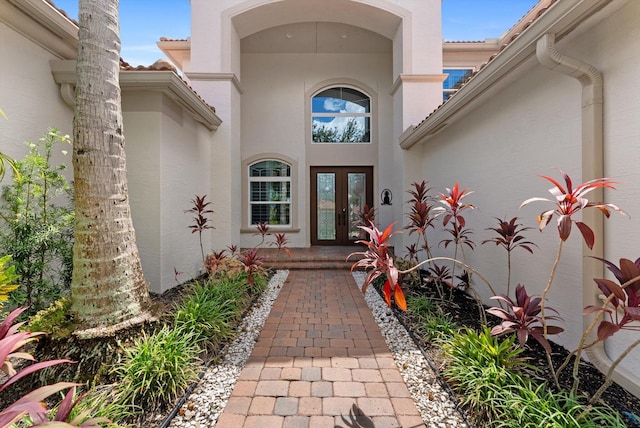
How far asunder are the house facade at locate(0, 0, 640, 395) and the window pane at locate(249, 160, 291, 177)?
0.09 m

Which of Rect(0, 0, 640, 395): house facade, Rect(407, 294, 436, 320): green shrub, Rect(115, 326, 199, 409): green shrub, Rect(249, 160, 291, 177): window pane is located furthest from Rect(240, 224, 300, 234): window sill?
Rect(115, 326, 199, 409): green shrub

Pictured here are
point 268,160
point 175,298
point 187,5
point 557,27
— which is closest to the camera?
point 557,27

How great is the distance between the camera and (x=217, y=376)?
100 inches

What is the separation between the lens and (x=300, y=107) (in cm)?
915

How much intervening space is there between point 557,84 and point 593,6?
0.72 meters

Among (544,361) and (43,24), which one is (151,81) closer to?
(43,24)

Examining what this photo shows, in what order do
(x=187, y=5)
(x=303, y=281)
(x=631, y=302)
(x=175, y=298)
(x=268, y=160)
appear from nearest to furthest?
(x=631, y=302)
(x=175, y=298)
(x=303, y=281)
(x=187, y=5)
(x=268, y=160)

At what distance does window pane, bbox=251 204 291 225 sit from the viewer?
29.9ft

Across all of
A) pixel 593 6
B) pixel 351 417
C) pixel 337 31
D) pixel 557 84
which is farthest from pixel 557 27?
pixel 337 31

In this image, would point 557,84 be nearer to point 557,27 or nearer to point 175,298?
point 557,27

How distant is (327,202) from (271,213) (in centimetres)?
174

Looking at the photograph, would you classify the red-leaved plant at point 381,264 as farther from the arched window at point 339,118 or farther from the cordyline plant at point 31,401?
the arched window at point 339,118

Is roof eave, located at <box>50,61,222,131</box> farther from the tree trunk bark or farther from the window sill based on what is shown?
the window sill

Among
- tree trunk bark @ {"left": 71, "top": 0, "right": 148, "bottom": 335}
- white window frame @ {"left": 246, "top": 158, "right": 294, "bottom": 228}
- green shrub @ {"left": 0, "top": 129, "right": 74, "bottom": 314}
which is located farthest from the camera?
white window frame @ {"left": 246, "top": 158, "right": 294, "bottom": 228}
